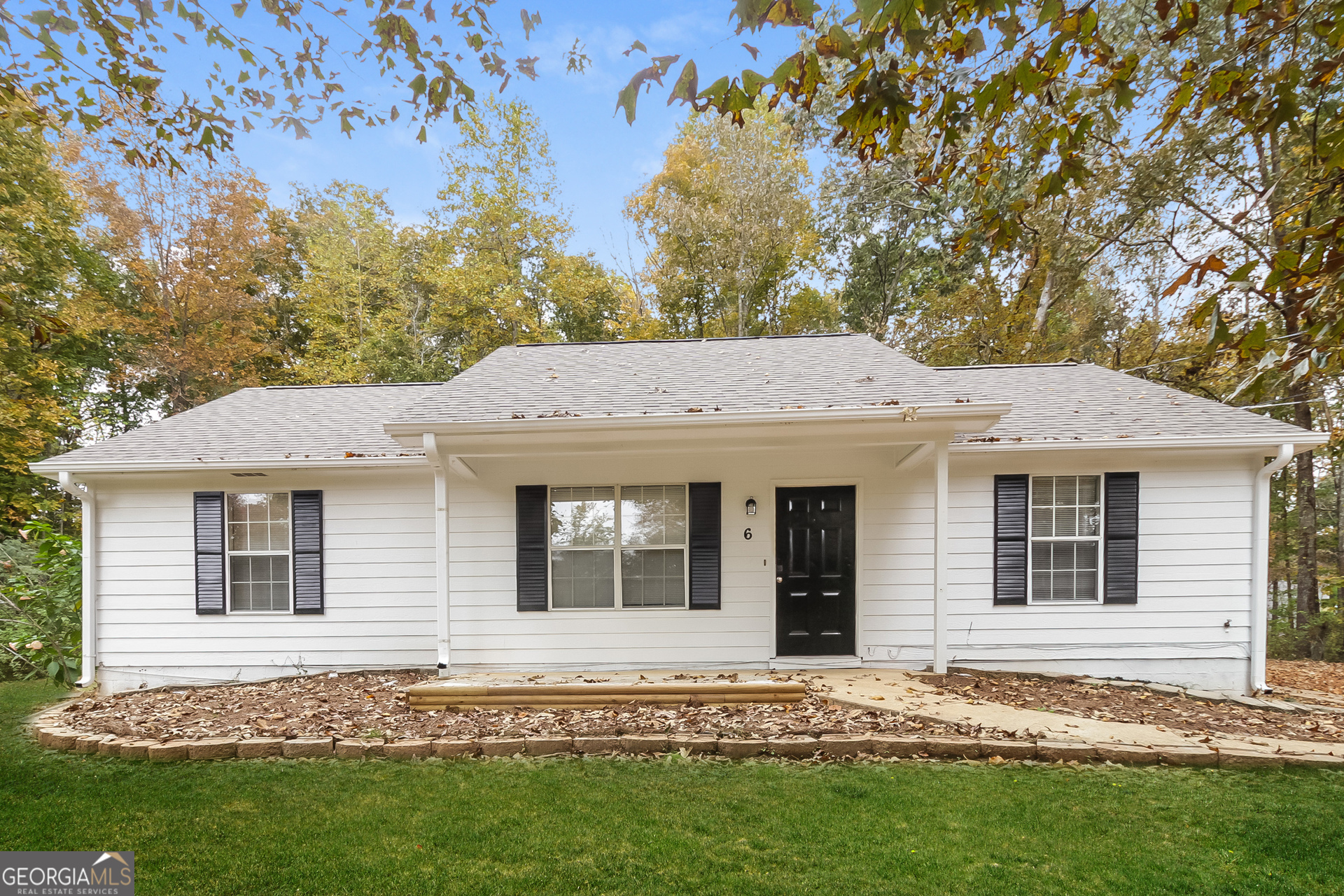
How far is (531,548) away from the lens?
6.44 meters

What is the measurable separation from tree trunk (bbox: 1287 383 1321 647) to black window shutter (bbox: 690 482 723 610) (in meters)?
10.4

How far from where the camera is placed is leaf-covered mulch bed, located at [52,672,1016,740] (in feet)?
15.0

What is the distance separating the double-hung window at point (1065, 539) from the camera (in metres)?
6.30

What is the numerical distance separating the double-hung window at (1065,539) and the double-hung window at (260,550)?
822 centimetres

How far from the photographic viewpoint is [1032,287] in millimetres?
13859

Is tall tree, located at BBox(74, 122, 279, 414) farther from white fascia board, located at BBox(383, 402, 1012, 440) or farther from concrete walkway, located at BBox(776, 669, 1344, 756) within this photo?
concrete walkway, located at BBox(776, 669, 1344, 756)

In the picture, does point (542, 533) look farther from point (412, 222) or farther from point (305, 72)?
point (412, 222)

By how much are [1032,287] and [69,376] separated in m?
22.5

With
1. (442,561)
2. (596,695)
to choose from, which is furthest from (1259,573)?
(442,561)

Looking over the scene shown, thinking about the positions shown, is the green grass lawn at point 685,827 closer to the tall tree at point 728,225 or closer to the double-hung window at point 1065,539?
the double-hung window at point 1065,539

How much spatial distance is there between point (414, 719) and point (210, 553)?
140 inches

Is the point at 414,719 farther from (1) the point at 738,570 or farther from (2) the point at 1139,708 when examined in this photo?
(2) the point at 1139,708
